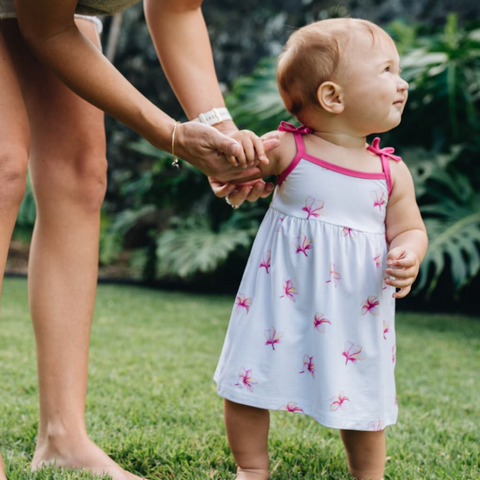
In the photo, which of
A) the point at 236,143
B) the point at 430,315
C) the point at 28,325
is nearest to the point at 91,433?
the point at 236,143

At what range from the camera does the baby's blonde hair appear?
150 centimetres

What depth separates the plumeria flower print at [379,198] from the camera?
153 cm

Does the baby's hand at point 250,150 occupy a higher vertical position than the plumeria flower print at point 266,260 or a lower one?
higher

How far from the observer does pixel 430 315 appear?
4.83 m

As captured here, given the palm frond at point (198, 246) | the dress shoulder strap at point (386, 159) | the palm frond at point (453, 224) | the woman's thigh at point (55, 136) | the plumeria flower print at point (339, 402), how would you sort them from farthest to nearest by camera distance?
the palm frond at point (198, 246) → the palm frond at point (453, 224) → the woman's thigh at point (55, 136) → the dress shoulder strap at point (386, 159) → the plumeria flower print at point (339, 402)

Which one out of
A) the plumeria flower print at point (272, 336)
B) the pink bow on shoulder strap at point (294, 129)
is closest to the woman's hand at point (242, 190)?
the pink bow on shoulder strap at point (294, 129)

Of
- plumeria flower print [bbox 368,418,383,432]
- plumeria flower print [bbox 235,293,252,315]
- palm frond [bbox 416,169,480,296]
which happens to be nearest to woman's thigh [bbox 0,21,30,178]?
plumeria flower print [bbox 235,293,252,315]

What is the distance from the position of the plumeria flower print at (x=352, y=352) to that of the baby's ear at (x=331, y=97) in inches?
21.9

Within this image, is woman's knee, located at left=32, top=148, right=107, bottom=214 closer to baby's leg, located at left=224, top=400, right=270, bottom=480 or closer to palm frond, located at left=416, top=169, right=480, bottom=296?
baby's leg, located at left=224, top=400, right=270, bottom=480

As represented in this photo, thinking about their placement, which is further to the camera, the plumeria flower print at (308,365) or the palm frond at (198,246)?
the palm frond at (198,246)

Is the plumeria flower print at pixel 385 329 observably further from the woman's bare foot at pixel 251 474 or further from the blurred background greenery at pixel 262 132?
the blurred background greenery at pixel 262 132

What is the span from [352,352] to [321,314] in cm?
12

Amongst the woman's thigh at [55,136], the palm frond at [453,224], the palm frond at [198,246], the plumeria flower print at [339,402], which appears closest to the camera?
the plumeria flower print at [339,402]

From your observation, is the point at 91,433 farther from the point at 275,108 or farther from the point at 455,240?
the point at 275,108
